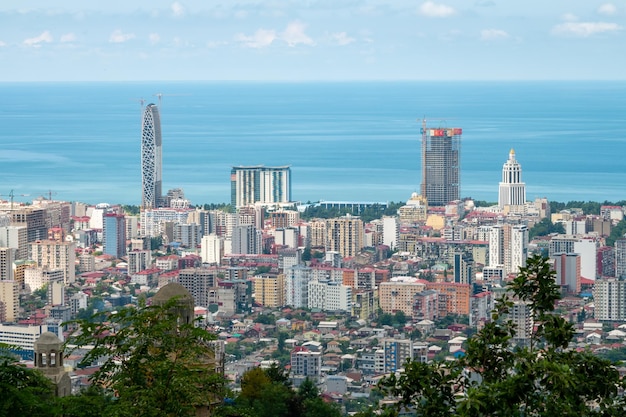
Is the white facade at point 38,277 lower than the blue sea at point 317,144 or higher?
lower

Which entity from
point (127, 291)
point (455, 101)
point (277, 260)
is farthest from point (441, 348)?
point (455, 101)

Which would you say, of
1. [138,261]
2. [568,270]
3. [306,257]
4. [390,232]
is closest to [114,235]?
[138,261]

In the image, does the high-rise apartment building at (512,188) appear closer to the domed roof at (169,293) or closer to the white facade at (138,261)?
the white facade at (138,261)

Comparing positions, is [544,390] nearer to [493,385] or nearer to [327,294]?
[493,385]

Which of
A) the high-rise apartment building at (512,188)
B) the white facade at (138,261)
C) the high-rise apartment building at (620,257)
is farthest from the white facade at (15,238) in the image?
the high-rise apartment building at (512,188)

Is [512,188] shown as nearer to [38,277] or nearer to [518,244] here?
[518,244]

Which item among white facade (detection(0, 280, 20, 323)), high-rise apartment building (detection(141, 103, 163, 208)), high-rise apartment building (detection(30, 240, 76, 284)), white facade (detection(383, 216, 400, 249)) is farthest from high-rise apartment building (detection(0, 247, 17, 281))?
high-rise apartment building (detection(141, 103, 163, 208))
